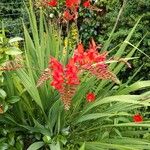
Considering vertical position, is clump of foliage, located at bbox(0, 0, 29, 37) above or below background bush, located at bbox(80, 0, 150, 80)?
above

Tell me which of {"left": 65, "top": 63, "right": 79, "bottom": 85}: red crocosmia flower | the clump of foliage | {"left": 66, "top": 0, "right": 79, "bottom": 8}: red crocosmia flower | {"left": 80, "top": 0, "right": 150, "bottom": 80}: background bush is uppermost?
the clump of foliage

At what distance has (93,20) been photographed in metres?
6.21

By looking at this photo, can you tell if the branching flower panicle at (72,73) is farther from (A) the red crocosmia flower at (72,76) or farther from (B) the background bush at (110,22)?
(B) the background bush at (110,22)

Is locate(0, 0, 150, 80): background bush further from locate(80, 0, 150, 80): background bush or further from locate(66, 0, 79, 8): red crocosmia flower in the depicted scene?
locate(66, 0, 79, 8): red crocosmia flower

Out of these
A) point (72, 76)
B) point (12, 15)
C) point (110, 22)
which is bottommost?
point (72, 76)

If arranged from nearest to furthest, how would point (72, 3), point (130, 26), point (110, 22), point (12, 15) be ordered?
point (72, 3) < point (130, 26) < point (110, 22) < point (12, 15)

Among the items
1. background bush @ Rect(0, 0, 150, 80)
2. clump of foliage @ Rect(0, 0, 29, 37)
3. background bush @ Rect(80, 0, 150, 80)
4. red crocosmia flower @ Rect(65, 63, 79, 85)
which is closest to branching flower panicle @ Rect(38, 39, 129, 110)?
red crocosmia flower @ Rect(65, 63, 79, 85)

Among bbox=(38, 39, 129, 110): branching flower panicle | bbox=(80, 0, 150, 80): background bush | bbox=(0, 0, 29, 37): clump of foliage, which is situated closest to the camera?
bbox=(38, 39, 129, 110): branching flower panicle

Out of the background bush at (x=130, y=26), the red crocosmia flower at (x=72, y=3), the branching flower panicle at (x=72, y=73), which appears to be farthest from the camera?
the background bush at (x=130, y=26)

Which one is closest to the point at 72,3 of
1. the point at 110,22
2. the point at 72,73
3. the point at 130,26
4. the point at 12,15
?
the point at 72,73

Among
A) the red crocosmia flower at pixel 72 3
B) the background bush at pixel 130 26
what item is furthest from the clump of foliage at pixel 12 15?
the red crocosmia flower at pixel 72 3

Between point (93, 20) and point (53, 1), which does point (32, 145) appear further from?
point (93, 20)

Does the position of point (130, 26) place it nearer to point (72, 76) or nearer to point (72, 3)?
point (72, 3)

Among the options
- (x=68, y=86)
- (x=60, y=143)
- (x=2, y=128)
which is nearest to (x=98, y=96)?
(x=60, y=143)
